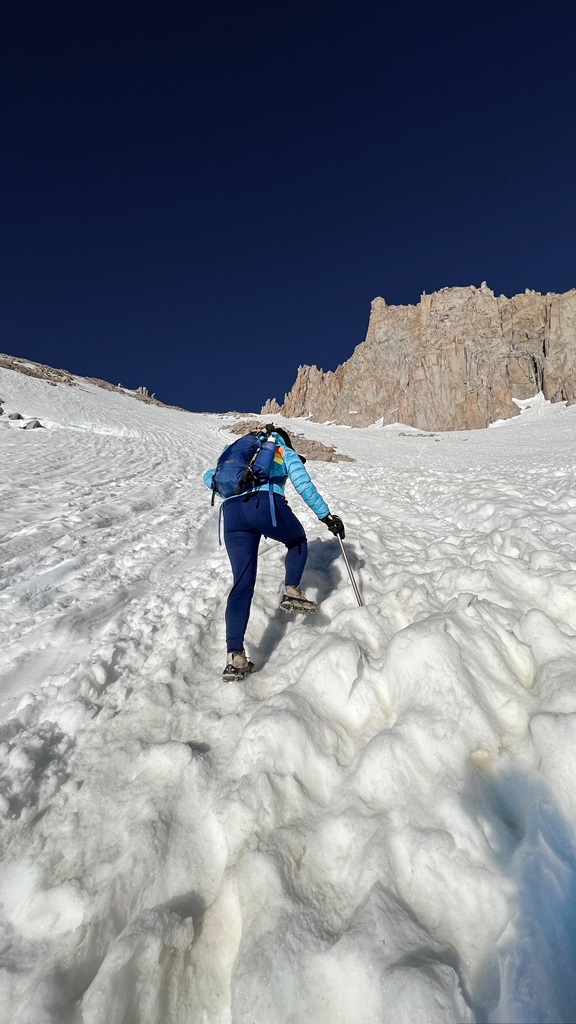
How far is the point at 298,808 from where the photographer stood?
7.26 feet

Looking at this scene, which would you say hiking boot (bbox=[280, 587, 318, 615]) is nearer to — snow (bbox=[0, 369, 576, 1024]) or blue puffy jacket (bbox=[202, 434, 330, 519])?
snow (bbox=[0, 369, 576, 1024])

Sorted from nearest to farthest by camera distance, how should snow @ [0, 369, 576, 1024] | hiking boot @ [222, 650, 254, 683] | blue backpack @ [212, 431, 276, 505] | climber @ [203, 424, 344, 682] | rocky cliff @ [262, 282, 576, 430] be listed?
snow @ [0, 369, 576, 1024] < hiking boot @ [222, 650, 254, 683] < climber @ [203, 424, 344, 682] < blue backpack @ [212, 431, 276, 505] < rocky cliff @ [262, 282, 576, 430]

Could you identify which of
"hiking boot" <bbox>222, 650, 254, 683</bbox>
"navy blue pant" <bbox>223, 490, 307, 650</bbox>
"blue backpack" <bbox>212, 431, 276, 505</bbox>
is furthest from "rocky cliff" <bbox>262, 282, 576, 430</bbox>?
"hiking boot" <bbox>222, 650, 254, 683</bbox>

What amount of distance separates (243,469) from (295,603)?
53.4 inches

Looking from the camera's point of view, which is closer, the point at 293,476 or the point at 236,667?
the point at 236,667

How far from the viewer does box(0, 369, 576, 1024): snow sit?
1.56 meters

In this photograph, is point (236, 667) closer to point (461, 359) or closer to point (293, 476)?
point (293, 476)

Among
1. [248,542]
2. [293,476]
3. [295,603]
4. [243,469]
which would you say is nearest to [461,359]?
[293,476]

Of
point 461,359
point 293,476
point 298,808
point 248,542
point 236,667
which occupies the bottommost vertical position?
point 298,808

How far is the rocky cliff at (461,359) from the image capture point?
274 feet

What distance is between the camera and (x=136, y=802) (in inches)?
90.0

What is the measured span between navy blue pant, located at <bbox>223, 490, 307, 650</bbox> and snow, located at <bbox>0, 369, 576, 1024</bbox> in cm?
48

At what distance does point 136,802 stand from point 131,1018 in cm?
85

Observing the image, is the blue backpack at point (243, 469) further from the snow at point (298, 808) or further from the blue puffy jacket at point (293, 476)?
the snow at point (298, 808)
